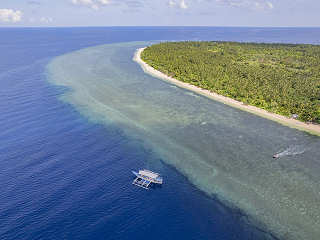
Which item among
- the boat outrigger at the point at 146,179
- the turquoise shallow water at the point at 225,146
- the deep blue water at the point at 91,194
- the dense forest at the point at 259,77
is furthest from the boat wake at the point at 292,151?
the boat outrigger at the point at 146,179

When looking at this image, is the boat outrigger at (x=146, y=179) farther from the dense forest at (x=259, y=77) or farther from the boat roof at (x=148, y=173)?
the dense forest at (x=259, y=77)

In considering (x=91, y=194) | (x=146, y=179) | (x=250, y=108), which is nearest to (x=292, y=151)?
(x=250, y=108)

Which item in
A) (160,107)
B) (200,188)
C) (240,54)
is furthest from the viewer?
(240,54)

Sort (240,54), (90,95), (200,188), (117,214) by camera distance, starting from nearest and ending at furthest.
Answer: (117,214), (200,188), (90,95), (240,54)

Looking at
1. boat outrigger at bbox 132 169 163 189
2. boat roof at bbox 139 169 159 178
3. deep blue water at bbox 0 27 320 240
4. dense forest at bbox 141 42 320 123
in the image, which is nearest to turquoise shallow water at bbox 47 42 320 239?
deep blue water at bbox 0 27 320 240

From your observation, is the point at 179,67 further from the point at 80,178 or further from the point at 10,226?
the point at 10,226

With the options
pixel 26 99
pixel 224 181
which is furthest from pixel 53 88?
pixel 224 181

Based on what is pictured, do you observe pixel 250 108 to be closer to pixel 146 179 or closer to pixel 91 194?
pixel 146 179
